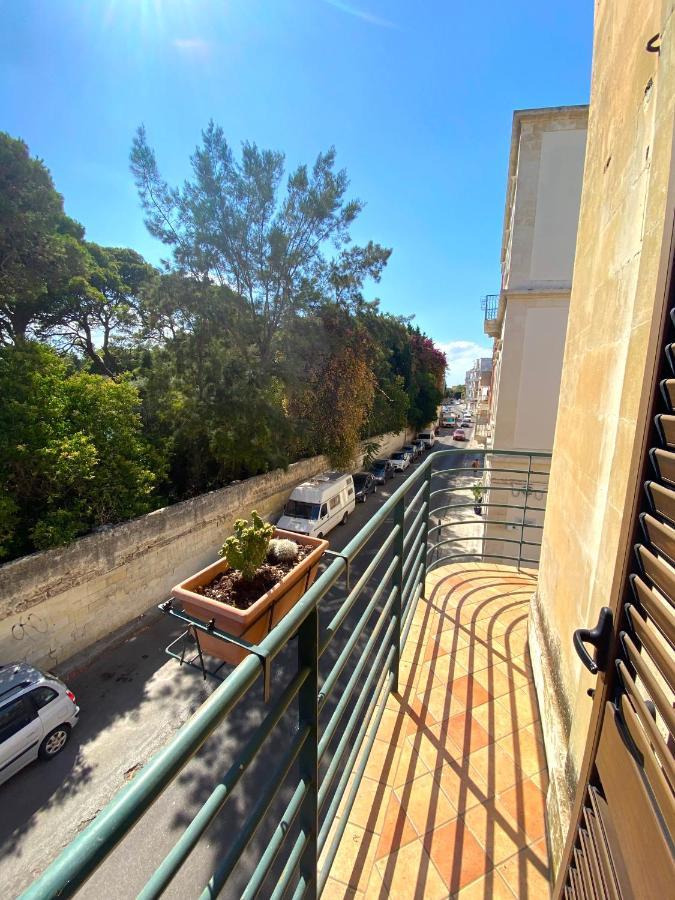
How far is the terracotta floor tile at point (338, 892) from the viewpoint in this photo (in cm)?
131

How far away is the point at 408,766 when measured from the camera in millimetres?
1731

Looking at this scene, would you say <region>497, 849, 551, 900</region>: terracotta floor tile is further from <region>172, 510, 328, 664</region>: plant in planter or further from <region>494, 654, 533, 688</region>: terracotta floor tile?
<region>172, 510, 328, 664</region>: plant in planter

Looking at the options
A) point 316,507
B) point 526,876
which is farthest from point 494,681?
point 316,507

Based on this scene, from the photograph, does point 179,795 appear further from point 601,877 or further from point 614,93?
point 614,93

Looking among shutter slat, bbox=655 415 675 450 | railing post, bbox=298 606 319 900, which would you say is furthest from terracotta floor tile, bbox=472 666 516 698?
shutter slat, bbox=655 415 675 450

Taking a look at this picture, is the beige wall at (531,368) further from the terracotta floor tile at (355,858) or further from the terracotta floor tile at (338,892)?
the terracotta floor tile at (338,892)

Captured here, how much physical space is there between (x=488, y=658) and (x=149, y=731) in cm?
388

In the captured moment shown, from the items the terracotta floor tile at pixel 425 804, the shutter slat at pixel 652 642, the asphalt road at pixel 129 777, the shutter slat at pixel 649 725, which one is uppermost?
the shutter slat at pixel 652 642

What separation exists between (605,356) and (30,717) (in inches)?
217

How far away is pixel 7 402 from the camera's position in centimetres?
530

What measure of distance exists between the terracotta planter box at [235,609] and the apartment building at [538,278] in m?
5.49

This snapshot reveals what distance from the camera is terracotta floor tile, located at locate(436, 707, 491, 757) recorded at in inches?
72.3

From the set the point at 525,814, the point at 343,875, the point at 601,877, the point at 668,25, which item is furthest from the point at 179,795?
the point at 668,25

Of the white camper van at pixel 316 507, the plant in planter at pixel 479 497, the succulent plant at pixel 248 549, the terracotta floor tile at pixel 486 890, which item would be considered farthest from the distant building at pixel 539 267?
the terracotta floor tile at pixel 486 890
